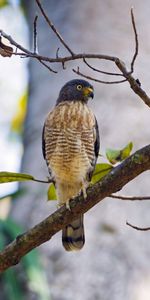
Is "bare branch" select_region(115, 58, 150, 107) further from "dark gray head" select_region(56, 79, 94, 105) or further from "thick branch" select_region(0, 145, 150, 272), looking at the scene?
"dark gray head" select_region(56, 79, 94, 105)

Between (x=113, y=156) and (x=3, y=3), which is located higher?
(x=3, y=3)

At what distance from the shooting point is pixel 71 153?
13.5 ft

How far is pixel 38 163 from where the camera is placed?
19.8 ft

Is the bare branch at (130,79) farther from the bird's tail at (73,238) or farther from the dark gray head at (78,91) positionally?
the dark gray head at (78,91)

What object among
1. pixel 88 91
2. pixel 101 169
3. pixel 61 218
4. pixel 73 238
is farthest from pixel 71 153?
pixel 61 218

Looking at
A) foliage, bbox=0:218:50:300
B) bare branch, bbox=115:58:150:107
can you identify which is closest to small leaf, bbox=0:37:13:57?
bare branch, bbox=115:58:150:107

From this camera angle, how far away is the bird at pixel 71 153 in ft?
13.5

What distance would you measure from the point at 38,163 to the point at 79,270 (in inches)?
41.5

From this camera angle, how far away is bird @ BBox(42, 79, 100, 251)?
411 centimetres

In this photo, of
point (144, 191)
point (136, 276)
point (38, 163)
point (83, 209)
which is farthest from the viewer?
point (38, 163)

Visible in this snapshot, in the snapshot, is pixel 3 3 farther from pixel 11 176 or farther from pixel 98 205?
pixel 11 176

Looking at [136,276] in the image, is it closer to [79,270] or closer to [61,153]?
[79,270]

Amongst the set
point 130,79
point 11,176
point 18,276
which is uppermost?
point 130,79

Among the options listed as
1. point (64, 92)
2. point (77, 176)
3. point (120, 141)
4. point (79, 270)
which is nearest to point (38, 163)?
point (120, 141)
